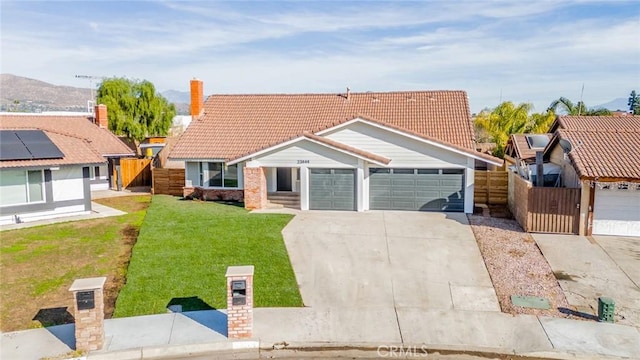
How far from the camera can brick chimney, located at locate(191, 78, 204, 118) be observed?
91.2ft

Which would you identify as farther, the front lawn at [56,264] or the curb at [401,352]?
the front lawn at [56,264]

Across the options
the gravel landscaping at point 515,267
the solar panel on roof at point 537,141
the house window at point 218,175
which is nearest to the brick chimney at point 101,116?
the house window at point 218,175

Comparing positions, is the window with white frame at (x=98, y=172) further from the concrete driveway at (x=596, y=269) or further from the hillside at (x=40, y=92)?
the hillside at (x=40, y=92)

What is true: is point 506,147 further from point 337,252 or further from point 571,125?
point 337,252

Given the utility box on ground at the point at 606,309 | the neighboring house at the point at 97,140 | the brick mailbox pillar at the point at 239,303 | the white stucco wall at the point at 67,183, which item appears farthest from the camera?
the neighboring house at the point at 97,140

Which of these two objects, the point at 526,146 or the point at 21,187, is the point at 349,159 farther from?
the point at 21,187

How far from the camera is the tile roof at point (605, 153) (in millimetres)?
17078

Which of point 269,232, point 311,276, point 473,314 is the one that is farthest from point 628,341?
point 269,232

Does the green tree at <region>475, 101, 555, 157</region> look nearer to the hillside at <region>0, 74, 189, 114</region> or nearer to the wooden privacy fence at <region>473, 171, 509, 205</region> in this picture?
the wooden privacy fence at <region>473, 171, 509, 205</region>

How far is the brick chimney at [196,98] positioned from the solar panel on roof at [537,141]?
1864cm

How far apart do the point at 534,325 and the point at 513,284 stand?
241 centimetres

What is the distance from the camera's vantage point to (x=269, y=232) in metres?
17.9

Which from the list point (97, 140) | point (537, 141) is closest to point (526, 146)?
point (537, 141)

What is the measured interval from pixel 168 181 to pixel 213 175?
155 inches
